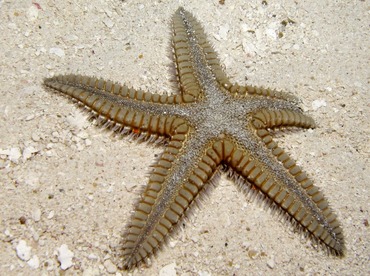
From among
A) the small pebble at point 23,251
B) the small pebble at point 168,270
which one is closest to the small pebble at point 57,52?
the small pebble at point 23,251

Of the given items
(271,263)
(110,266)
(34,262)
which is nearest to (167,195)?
(110,266)

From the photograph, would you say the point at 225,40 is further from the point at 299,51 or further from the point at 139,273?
the point at 139,273

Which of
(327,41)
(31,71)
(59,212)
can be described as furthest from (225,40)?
(59,212)

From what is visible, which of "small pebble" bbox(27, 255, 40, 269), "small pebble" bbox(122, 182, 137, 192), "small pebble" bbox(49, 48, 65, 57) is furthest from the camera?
"small pebble" bbox(49, 48, 65, 57)

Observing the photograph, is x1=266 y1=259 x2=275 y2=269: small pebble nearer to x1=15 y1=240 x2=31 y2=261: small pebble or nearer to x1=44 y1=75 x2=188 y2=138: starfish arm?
x1=44 y1=75 x2=188 y2=138: starfish arm

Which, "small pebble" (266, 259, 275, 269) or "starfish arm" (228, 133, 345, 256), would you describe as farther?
"small pebble" (266, 259, 275, 269)

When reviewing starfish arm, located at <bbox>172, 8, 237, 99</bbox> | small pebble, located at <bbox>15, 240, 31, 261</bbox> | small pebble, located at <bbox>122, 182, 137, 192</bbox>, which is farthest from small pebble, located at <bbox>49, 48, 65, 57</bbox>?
small pebble, located at <bbox>15, 240, 31, 261</bbox>
